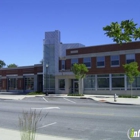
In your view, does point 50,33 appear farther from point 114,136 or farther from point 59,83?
point 114,136

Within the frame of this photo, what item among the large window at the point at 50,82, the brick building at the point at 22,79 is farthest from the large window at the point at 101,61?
the brick building at the point at 22,79

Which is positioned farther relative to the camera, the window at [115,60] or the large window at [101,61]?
the large window at [101,61]

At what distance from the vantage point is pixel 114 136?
8.75 m

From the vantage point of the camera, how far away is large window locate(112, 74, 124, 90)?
3566 cm

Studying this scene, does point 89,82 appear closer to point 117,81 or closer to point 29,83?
point 117,81

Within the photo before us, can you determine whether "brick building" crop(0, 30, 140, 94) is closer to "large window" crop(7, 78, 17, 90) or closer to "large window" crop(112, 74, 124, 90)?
"large window" crop(112, 74, 124, 90)

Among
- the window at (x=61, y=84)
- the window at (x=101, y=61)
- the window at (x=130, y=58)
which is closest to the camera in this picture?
the window at (x=130, y=58)

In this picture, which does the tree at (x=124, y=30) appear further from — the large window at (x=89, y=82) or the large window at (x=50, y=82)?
the large window at (x=50, y=82)

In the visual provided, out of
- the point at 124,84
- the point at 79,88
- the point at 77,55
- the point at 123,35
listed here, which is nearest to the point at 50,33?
the point at 77,55

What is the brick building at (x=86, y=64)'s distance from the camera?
116 ft

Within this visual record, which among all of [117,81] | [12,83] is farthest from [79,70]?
Answer: [12,83]

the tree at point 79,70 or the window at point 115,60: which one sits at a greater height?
the window at point 115,60

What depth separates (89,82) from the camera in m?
Result: 38.8

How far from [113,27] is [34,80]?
141 feet
